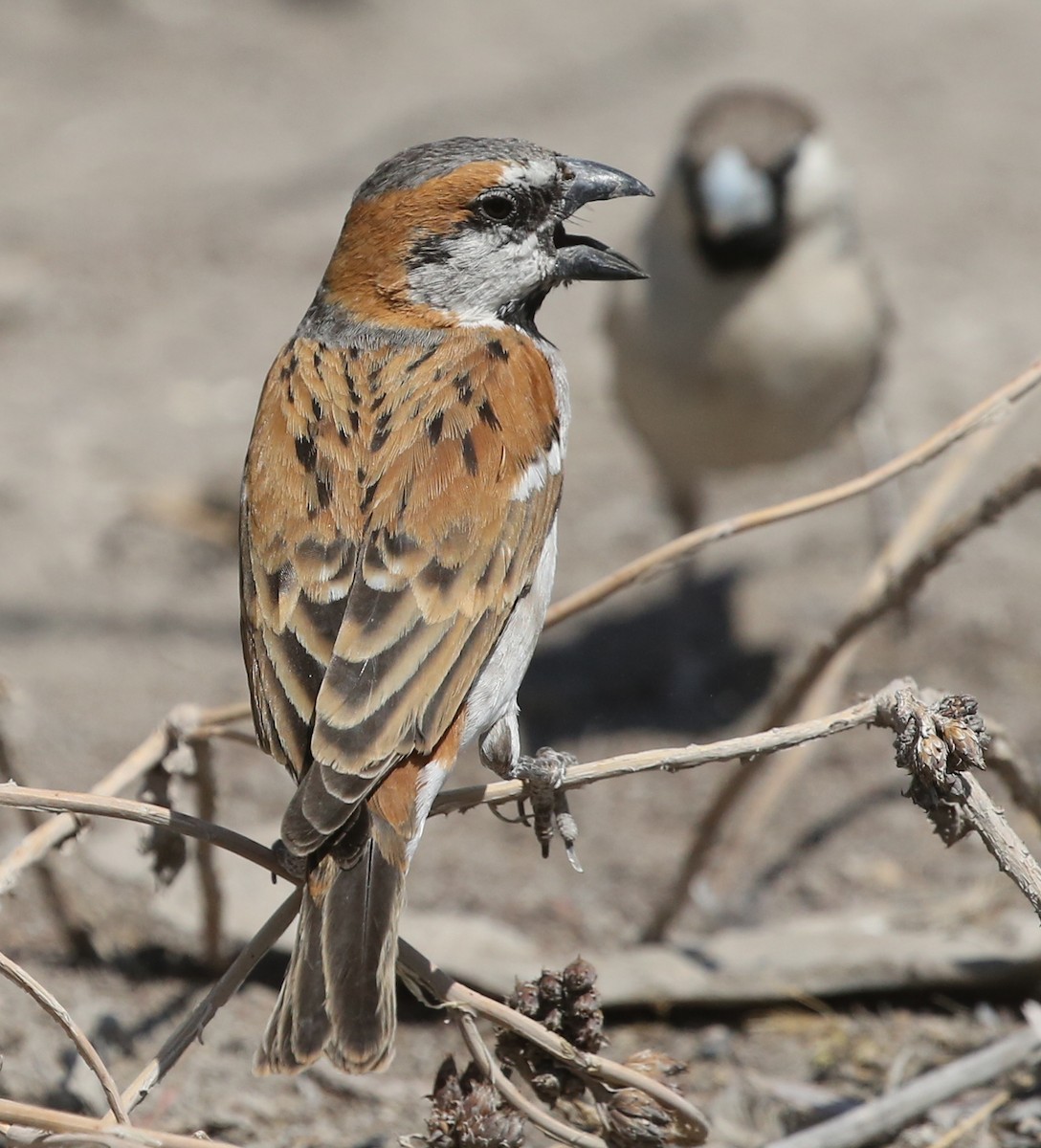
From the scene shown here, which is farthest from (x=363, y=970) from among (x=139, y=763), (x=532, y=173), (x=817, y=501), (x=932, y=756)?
A: (x=532, y=173)

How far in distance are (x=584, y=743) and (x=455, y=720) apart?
2498mm

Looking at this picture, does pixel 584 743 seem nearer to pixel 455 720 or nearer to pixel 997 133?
pixel 455 720

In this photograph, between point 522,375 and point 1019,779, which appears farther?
point 522,375

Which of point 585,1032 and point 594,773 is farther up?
point 594,773

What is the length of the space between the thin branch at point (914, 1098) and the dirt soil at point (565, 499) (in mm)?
117

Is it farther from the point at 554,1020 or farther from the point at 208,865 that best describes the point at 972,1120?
the point at 208,865

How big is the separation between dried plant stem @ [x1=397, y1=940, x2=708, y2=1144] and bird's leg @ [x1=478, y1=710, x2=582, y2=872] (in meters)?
0.29

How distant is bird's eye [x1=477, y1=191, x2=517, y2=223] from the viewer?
10.1 ft

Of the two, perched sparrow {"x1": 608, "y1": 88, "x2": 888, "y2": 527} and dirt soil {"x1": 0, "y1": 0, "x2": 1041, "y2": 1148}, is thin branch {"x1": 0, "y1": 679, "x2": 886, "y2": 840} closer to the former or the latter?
dirt soil {"x1": 0, "y1": 0, "x2": 1041, "y2": 1148}

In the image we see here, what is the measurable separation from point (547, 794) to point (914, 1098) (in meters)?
0.90

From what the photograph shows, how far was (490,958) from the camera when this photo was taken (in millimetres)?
3369

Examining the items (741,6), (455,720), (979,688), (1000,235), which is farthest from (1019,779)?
(741,6)

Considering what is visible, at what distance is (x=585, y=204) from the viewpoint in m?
3.10

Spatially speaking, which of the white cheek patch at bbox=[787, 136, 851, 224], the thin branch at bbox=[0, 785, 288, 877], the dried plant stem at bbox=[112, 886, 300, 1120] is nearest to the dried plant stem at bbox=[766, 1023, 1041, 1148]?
the dried plant stem at bbox=[112, 886, 300, 1120]
